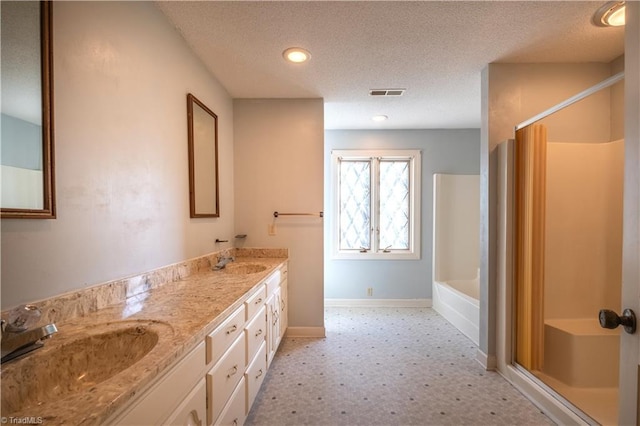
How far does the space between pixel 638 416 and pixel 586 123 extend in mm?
2323

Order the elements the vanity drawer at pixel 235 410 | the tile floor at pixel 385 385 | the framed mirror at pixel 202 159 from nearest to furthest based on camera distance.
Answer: the vanity drawer at pixel 235 410
the tile floor at pixel 385 385
the framed mirror at pixel 202 159

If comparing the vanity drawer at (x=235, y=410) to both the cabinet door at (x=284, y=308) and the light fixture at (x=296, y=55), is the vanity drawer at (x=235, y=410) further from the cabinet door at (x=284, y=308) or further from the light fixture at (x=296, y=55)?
the light fixture at (x=296, y=55)

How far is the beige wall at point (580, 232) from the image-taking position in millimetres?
2215

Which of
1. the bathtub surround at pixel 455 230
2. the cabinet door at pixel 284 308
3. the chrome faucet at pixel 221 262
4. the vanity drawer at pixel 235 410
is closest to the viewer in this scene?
the vanity drawer at pixel 235 410

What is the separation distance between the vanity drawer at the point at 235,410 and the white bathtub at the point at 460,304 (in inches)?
92.4

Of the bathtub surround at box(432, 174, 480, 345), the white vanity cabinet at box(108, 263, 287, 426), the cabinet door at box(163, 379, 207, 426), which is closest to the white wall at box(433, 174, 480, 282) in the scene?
the bathtub surround at box(432, 174, 480, 345)

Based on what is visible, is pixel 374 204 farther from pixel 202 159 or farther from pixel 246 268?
pixel 202 159

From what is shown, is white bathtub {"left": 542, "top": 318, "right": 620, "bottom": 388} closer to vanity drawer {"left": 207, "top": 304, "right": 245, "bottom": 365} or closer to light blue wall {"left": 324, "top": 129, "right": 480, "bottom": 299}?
→ light blue wall {"left": 324, "top": 129, "right": 480, "bottom": 299}

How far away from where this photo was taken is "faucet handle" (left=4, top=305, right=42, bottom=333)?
2.48 ft

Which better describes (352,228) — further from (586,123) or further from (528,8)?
(528,8)

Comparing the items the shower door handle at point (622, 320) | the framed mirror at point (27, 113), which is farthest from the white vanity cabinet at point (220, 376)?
the shower door handle at point (622, 320)

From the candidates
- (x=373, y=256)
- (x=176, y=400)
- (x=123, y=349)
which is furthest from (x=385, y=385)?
(x=373, y=256)

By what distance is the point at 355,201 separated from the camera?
403 cm

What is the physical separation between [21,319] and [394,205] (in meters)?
3.80
